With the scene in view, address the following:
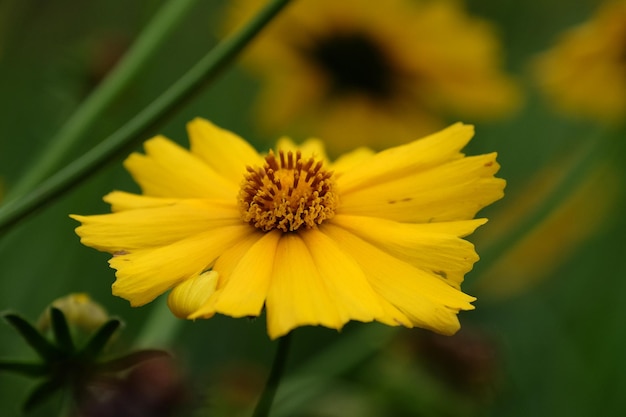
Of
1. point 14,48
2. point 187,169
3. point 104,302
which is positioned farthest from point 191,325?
point 187,169

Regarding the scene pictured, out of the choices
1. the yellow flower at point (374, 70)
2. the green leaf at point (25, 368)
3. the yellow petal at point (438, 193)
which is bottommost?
the green leaf at point (25, 368)

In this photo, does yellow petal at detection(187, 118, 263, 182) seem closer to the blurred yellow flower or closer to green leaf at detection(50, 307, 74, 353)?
green leaf at detection(50, 307, 74, 353)

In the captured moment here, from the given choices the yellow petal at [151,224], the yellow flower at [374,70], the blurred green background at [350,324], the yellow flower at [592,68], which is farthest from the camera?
the yellow flower at [374,70]

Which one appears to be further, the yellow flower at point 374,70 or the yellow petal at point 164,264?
the yellow flower at point 374,70

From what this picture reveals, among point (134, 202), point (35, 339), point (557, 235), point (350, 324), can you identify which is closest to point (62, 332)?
point (35, 339)

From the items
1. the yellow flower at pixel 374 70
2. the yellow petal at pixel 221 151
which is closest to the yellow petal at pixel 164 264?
the yellow petal at pixel 221 151

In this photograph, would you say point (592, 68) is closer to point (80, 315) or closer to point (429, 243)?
point (429, 243)

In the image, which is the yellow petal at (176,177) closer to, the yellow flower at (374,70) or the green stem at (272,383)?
the green stem at (272,383)

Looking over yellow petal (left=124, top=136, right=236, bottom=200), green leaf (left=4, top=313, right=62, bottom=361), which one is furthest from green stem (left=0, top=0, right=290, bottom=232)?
yellow petal (left=124, top=136, right=236, bottom=200)
